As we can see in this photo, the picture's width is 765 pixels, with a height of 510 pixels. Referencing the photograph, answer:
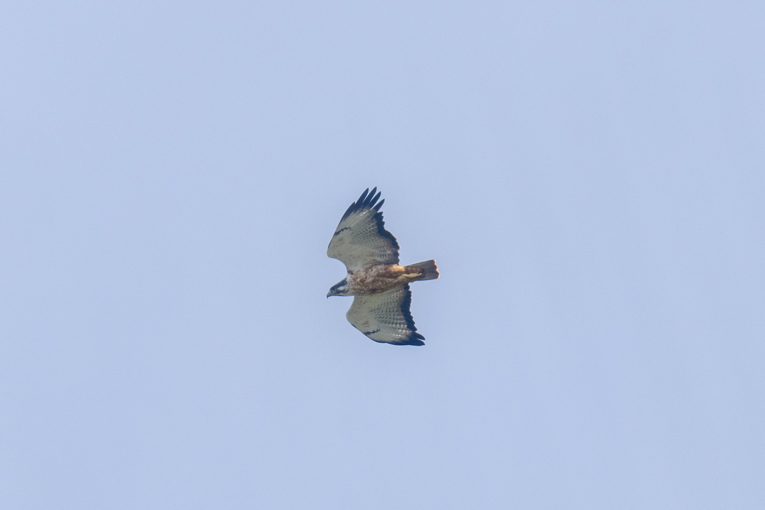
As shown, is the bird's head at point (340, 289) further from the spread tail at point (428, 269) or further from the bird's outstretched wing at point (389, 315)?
the spread tail at point (428, 269)

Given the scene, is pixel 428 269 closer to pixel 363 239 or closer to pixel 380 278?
pixel 380 278

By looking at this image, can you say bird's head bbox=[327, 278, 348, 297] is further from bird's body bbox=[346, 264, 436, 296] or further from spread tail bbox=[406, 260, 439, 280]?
spread tail bbox=[406, 260, 439, 280]

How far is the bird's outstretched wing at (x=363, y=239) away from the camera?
16609 millimetres

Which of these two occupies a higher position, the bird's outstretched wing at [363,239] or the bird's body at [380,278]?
the bird's outstretched wing at [363,239]

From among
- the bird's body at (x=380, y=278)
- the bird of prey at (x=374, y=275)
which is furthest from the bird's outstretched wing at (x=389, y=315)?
the bird's body at (x=380, y=278)

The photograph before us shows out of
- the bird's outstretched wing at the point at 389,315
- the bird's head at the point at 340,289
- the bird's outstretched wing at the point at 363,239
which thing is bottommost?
the bird's outstretched wing at the point at 389,315

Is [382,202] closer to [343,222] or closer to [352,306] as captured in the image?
[343,222]

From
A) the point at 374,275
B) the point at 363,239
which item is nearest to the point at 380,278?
the point at 374,275

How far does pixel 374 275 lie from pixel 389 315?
1.09m

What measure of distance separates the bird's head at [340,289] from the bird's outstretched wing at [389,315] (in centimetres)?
32

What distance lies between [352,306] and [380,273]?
1.10 m

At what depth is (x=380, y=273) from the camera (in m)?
17.0

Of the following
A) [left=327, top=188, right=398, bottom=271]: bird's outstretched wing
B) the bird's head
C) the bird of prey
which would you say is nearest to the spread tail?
the bird of prey

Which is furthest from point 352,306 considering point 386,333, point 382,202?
point 382,202
